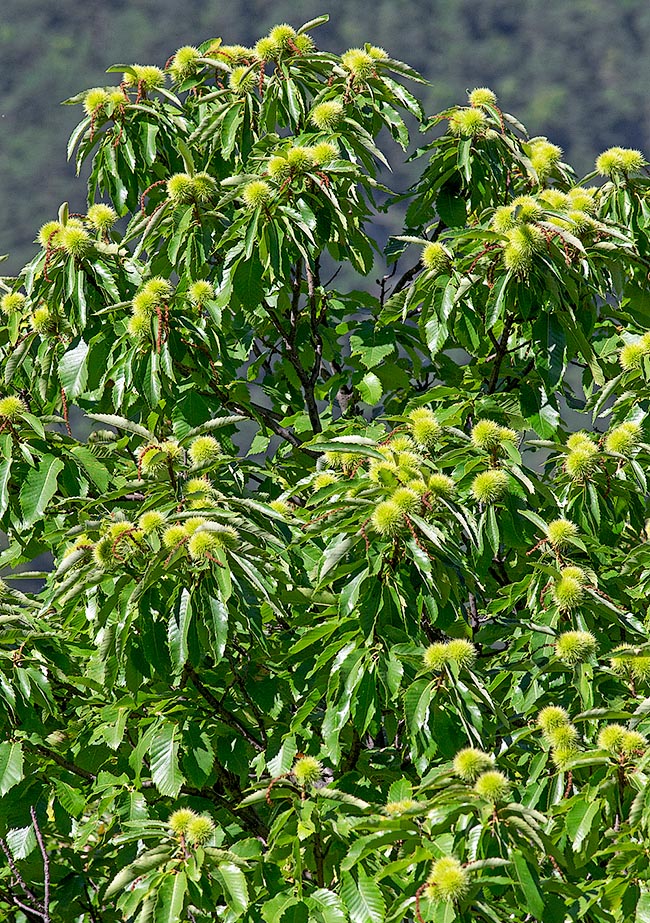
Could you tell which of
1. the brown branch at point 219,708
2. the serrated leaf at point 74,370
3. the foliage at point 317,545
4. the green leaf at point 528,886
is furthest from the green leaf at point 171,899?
the serrated leaf at point 74,370

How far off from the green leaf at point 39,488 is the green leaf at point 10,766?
622mm

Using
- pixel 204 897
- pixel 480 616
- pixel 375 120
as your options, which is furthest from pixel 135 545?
pixel 375 120

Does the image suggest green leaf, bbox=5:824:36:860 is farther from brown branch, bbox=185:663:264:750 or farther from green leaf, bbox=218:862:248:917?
green leaf, bbox=218:862:248:917

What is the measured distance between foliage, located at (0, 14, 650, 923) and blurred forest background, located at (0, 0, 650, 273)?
180 inches

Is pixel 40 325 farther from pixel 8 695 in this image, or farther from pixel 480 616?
pixel 480 616

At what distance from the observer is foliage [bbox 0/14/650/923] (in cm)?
281

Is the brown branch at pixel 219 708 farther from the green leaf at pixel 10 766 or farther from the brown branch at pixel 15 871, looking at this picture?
the brown branch at pixel 15 871

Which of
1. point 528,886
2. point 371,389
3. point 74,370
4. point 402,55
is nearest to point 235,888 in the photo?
point 528,886

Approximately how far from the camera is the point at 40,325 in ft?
13.4

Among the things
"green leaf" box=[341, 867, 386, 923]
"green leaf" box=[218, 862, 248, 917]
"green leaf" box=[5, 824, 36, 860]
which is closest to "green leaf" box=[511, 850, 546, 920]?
"green leaf" box=[341, 867, 386, 923]

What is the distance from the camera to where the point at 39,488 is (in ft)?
11.1

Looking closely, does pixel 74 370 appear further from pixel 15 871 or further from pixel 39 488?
pixel 15 871

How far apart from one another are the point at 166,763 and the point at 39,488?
2.79 feet

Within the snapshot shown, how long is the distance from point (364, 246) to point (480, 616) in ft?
4.47
